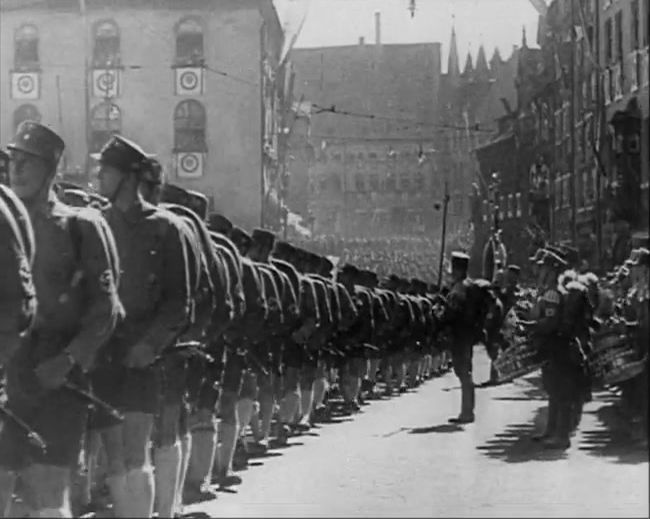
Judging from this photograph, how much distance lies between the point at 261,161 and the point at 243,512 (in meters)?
2.01

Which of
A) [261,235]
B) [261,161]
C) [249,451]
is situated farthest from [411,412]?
[261,161]

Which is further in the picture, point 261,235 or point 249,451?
point 249,451

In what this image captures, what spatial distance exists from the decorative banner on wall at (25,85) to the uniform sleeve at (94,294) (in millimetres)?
2501

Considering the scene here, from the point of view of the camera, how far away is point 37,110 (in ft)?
24.9

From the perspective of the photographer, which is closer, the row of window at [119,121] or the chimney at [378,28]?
the chimney at [378,28]

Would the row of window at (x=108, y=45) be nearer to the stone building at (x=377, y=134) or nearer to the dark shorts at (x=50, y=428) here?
the stone building at (x=377, y=134)

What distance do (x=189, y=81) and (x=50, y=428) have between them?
297cm

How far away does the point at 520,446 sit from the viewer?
7004mm

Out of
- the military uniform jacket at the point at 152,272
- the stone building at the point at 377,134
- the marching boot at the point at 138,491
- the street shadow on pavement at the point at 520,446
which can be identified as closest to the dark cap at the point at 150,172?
the military uniform jacket at the point at 152,272

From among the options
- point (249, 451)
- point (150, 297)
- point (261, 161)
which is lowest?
point (249, 451)

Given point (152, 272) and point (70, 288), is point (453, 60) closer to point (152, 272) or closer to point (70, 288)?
point (152, 272)

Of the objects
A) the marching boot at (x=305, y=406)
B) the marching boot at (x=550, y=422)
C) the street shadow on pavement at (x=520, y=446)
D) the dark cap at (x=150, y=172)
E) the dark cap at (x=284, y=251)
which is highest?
the dark cap at (x=150, y=172)

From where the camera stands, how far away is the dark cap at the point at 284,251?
9.01 m

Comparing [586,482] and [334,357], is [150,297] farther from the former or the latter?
[334,357]
